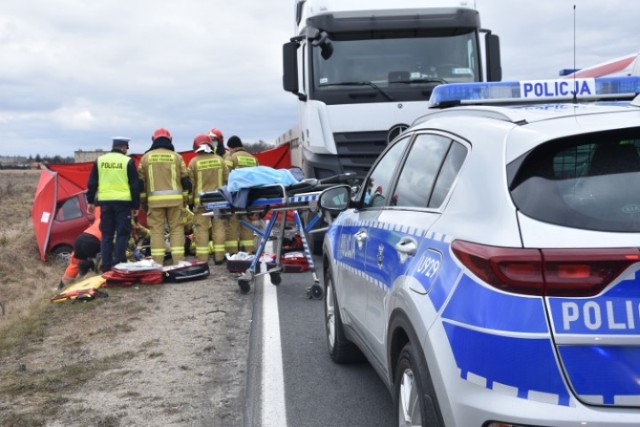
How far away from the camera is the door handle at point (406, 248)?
140 inches

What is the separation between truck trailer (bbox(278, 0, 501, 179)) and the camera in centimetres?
1115

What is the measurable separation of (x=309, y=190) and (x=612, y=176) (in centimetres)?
657

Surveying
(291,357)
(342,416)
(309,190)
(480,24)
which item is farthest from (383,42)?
(342,416)

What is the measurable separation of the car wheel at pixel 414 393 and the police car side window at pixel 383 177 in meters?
1.23

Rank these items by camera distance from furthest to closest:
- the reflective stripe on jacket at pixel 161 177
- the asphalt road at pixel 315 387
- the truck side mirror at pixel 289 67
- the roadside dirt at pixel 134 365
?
the truck side mirror at pixel 289 67 < the reflective stripe on jacket at pixel 161 177 < the roadside dirt at pixel 134 365 < the asphalt road at pixel 315 387

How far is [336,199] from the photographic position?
551 centimetres

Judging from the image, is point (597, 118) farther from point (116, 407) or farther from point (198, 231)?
point (198, 231)

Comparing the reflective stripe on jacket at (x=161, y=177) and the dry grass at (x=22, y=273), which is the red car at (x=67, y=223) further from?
the reflective stripe on jacket at (x=161, y=177)

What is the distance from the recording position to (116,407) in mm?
5145

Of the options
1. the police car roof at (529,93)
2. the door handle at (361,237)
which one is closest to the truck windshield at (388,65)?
the door handle at (361,237)

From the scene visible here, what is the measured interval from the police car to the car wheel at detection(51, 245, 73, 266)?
1427 cm

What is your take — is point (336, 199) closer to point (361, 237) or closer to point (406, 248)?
point (361, 237)

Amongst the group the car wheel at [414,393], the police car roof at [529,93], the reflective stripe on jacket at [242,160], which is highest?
the police car roof at [529,93]

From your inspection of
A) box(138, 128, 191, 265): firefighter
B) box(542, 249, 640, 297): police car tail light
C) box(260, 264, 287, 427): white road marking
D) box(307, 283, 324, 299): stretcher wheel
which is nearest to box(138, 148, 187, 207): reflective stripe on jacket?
box(138, 128, 191, 265): firefighter
